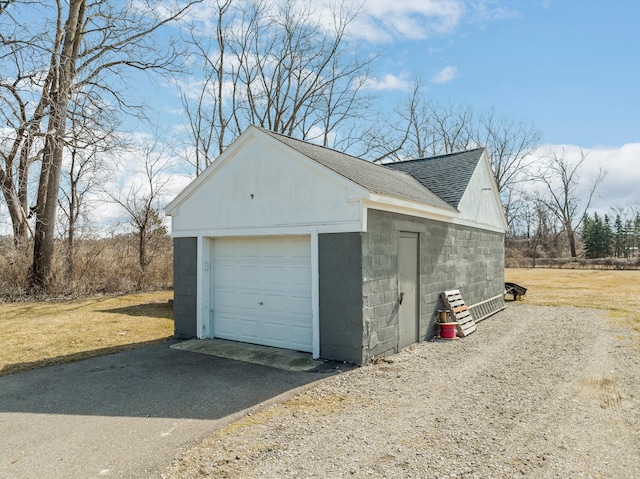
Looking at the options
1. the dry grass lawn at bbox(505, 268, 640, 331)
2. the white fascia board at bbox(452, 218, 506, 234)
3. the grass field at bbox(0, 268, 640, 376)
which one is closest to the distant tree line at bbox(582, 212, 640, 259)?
the dry grass lawn at bbox(505, 268, 640, 331)

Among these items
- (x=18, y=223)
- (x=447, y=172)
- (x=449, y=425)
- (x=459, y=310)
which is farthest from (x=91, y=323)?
(x=447, y=172)

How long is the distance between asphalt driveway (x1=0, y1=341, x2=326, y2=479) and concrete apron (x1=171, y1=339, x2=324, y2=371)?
23cm

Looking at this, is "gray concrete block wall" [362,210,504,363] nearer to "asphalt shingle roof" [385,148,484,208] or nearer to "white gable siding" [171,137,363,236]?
"white gable siding" [171,137,363,236]

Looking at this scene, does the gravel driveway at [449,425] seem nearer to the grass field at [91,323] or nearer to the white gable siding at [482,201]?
the white gable siding at [482,201]

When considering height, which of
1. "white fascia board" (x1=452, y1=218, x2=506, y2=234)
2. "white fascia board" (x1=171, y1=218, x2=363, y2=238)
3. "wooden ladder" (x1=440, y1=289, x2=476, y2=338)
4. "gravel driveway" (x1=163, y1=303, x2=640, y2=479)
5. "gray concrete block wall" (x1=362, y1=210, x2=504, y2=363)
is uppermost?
"white fascia board" (x1=452, y1=218, x2=506, y2=234)

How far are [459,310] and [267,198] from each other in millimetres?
5142

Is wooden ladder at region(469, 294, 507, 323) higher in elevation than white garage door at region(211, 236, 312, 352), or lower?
lower

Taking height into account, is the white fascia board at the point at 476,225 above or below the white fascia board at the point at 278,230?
above

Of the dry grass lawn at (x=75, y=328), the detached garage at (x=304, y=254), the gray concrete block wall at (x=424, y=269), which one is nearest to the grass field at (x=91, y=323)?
the dry grass lawn at (x=75, y=328)

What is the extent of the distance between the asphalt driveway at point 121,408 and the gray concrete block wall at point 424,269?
145 centimetres

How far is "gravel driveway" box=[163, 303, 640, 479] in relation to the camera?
3.29m

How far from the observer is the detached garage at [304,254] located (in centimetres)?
615

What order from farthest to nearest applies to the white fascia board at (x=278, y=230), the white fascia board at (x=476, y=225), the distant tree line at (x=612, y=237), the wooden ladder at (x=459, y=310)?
1. the distant tree line at (x=612, y=237)
2. the white fascia board at (x=476, y=225)
3. the wooden ladder at (x=459, y=310)
4. the white fascia board at (x=278, y=230)

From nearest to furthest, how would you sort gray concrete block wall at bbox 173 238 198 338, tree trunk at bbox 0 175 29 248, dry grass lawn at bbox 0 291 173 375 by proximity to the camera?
dry grass lawn at bbox 0 291 173 375
gray concrete block wall at bbox 173 238 198 338
tree trunk at bbox 0 175 29 248
